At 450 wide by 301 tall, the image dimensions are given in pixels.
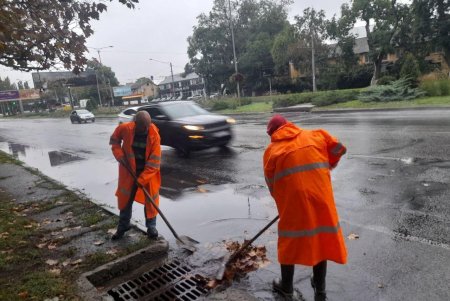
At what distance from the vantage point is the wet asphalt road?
146 inches

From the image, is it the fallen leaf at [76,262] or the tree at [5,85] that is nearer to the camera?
the fallen leaf at [76,262]

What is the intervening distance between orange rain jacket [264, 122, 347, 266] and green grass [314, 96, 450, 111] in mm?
17682

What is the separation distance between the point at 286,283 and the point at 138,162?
2.47 metres

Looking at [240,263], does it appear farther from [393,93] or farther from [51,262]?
[393,93]

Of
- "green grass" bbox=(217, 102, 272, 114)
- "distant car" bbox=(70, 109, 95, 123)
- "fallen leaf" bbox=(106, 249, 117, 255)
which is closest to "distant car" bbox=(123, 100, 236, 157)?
"fallen leaf" bbox=(106, 249, 117, 255)

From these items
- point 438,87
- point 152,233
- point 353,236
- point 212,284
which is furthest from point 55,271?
point 438,87

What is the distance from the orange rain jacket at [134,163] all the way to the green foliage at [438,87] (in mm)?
20414

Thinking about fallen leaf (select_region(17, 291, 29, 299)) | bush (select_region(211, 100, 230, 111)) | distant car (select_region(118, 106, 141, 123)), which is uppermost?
distant car (select_region(118, 106, 141, 123))

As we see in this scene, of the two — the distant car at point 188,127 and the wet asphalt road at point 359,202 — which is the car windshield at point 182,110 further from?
the wet asphalt road at point 359,202

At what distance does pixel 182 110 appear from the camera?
39.1 feet

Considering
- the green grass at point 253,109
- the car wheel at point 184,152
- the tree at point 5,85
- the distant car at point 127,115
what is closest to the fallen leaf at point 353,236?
the car wheel at point 184,152

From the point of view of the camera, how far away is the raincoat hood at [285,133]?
309 centimetres

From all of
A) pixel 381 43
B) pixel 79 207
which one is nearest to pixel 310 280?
pixel 79 207

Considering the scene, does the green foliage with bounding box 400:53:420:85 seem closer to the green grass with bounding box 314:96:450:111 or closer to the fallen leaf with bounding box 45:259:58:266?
the green grass with bounding box 314:96:450:111
